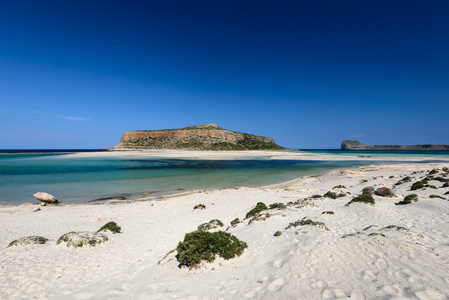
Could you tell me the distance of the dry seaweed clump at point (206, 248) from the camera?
682 cm

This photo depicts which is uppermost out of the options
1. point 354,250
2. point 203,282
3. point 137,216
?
point 354,250

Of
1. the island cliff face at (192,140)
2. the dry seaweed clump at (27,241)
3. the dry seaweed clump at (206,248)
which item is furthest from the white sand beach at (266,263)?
the island cliff face at (192,140)

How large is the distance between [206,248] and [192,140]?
480 ft

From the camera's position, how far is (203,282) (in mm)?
5816

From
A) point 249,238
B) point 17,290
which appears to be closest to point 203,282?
point 249,238

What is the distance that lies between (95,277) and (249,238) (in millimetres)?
5901

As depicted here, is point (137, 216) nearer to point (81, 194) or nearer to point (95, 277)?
point (95, 277)

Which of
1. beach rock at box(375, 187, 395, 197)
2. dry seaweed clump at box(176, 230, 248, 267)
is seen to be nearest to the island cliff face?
beach rock at box(375, 187, 395, 197)

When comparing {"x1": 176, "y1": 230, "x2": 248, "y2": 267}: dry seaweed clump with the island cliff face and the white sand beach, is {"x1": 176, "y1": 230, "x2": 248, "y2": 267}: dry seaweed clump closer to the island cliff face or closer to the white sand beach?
the white sand beach

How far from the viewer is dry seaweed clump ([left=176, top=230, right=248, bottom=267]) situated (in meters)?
A: 6.82

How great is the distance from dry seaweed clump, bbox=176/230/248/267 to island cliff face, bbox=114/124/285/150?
425ft

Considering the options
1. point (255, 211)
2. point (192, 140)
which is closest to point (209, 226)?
point (255, 211)

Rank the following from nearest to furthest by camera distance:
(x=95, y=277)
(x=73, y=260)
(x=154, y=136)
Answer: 1. (x=95, y=277)
2. (x=73, y=260)
3. (x=154, y=136)

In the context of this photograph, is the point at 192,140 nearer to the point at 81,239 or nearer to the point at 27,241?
the point at 27,241
